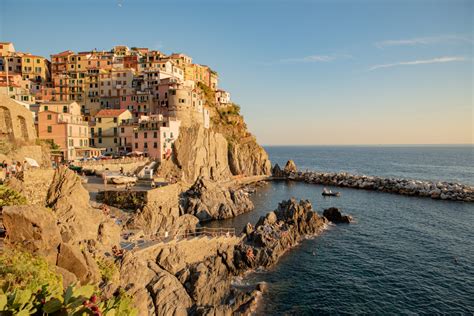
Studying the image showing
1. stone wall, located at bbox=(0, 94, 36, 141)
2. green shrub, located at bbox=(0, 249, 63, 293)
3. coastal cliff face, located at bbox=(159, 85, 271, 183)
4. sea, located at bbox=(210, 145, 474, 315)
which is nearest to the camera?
green shrub, located at bbox=(0, 249, 63, 293)

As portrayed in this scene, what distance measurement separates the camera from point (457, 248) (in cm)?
4025

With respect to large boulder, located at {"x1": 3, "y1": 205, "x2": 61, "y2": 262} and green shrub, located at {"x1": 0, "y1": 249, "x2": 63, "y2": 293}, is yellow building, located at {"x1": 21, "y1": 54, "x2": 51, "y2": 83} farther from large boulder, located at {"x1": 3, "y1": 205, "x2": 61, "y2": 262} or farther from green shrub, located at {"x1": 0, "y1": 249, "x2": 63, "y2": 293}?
green shrub, located at {"x1": 0, "y1": 249, "x2": 63, "y2": 293}

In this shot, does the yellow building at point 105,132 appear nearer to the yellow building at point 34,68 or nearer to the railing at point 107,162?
the railing at point 107,162

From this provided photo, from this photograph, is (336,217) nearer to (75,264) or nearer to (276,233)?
(276,233)

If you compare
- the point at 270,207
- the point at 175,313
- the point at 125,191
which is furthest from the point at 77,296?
the point at 270,207

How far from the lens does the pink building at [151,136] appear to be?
70.0m

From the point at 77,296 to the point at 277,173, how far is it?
9933 cm

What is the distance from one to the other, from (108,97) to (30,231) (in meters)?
79.1

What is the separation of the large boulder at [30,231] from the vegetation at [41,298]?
10.1ft

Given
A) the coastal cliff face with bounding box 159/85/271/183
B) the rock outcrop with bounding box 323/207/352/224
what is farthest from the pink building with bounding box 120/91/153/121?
the rock outcrop with bounding box 323/207/352/224

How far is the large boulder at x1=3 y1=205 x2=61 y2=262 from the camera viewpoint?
15.8 metres

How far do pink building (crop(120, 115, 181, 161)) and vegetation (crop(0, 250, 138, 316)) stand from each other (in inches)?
2292

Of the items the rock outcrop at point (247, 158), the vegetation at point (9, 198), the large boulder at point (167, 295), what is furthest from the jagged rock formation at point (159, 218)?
the rock outcrop at point (247, 158)

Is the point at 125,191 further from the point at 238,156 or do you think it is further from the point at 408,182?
the point at 408,182
